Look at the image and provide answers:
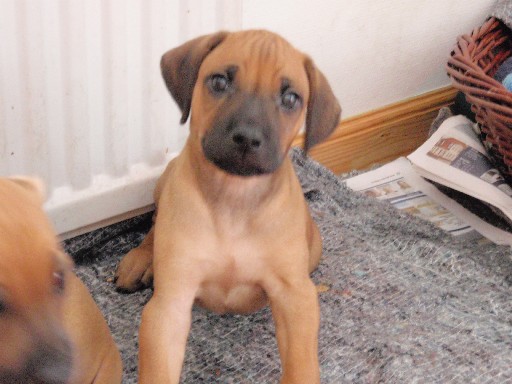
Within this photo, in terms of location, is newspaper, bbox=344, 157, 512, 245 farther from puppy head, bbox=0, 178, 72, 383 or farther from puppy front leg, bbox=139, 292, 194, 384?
puppy head, bbox=0, 178, 72, 383

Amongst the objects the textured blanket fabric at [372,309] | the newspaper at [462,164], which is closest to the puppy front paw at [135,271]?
the textured blanket fabric at [372,309]

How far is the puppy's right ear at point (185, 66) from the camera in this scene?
151 cm

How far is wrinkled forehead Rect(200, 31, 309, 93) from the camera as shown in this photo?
1.42 metres

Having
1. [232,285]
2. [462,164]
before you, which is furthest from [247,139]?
[462,164]

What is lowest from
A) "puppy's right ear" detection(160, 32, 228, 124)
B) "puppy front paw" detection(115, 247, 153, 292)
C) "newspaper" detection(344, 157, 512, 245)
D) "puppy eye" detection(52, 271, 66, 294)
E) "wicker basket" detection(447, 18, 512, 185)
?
"newspaper" detection(344, 157, 512, 245)

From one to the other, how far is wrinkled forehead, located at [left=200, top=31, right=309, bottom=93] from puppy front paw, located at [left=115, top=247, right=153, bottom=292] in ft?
2.10

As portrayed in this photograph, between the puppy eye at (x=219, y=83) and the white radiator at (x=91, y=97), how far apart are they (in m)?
0.42

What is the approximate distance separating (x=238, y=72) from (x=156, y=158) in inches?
26.1

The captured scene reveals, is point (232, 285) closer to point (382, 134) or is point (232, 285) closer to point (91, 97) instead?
point (91, 97)

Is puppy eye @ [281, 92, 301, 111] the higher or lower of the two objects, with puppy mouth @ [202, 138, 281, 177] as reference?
higher

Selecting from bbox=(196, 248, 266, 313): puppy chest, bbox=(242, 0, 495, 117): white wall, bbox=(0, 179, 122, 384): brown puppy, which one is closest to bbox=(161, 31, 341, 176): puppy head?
bbox=(196, 248, 266, 313): puppy chest

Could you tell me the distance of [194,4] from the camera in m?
1.85

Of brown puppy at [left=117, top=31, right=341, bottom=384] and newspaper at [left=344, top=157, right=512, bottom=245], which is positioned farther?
newspaper at [left=344, top=157, right=512, bottom=245]

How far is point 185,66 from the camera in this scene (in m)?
1.51
